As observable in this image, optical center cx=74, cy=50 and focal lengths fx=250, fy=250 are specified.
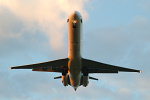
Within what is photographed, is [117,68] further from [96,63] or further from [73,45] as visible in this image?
[73,45]

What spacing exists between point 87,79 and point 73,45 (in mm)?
10868

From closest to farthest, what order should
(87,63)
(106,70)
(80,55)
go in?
1. (80,55)
2. (87,63)
3. (106,70)

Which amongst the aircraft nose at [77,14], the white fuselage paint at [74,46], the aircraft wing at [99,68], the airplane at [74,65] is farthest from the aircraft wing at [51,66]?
the aircraft nose at [77,14]

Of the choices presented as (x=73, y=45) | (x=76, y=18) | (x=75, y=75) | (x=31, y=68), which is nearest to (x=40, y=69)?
(x=31, y=68)

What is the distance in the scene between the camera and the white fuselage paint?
39000 mm

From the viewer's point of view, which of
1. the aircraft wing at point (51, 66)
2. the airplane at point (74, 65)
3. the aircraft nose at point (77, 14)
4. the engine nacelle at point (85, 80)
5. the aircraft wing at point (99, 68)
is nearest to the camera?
the aircraft nose at point (77, 14)

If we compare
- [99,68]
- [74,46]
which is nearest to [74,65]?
[74,46]

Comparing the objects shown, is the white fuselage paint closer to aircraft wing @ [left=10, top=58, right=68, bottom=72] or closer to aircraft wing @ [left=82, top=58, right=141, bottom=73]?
aircraft wing @ [left=10, top=58, right=68, bottom=72]

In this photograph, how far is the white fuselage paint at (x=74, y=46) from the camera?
39.0 metres

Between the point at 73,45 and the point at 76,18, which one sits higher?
the point at 76,18

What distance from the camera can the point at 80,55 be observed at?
143 ft

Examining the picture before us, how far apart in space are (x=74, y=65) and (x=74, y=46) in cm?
420

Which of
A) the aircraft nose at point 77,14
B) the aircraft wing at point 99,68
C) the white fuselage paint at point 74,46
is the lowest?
the aircraft wing at point 99,68

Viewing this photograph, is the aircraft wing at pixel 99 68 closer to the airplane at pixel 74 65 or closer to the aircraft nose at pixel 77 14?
the airplane at pixel 74 65
